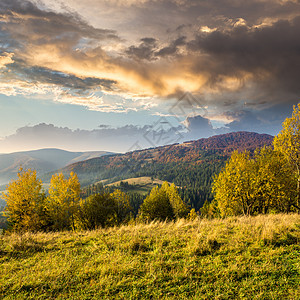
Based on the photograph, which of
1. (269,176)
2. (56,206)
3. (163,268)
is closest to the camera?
(163,268)

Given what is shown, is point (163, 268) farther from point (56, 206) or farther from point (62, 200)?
point (56, 206)

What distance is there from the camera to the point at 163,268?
21.3ft

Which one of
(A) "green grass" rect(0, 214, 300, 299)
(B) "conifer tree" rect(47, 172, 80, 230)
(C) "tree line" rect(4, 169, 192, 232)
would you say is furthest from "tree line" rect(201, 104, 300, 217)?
(B) "conifer tree" rect(47, 172, 80, 230)

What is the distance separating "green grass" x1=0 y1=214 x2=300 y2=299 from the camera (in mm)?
5301

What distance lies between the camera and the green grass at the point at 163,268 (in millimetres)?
5301

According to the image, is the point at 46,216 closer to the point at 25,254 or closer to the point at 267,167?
the point at 25,254

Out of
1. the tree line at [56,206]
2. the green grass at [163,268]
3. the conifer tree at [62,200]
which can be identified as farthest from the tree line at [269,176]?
the conifer tree at [62,200]

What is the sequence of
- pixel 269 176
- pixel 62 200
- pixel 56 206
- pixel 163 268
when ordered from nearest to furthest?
pixel 163 268 < pixel 269 176 < pixel 56 206 < pixel 62 200

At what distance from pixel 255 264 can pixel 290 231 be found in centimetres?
473

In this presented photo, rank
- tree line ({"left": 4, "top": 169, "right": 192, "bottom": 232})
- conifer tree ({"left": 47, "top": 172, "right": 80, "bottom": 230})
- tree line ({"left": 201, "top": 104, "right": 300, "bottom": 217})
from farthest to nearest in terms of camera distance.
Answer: conifer tree ({"left": 47, "top": 172, "right": 80, "bottom": 230})
tree line ({"left": 4, "top": 169, "right": 192, "bottom": 232})
tree line ({"left": 201, "top": 104, "right": 300, "bottom": 217})

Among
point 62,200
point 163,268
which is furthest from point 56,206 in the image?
point 163,268

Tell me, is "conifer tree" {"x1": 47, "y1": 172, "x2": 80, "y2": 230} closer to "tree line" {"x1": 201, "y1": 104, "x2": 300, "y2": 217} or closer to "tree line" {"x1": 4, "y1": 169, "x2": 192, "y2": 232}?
"tree line" {"x1": 4, "y1": 169, "x2": 192, "y2": 232}

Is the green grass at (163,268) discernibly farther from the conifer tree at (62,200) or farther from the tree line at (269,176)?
the conifer tree at (62,200)

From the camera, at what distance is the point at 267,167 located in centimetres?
2370
